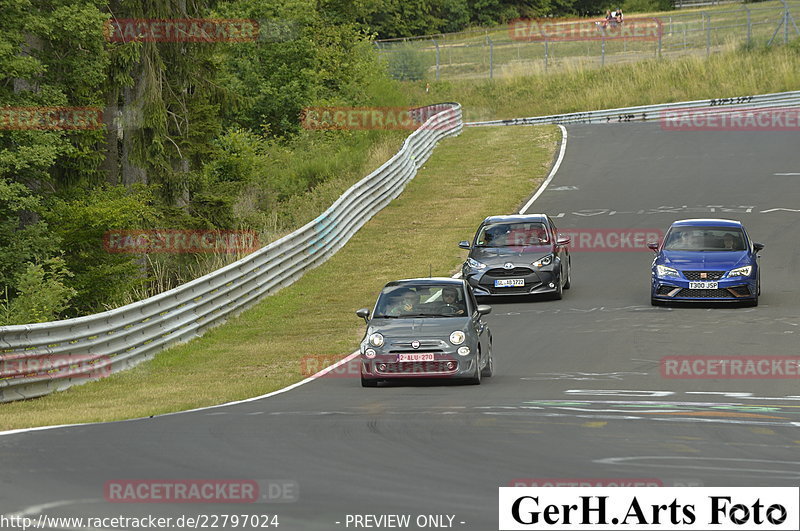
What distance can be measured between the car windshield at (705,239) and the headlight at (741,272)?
2.62 ft

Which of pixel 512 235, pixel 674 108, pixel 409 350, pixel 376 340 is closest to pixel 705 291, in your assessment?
pixel 512 235

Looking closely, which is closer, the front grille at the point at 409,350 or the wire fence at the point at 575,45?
the front grille at the point at 409,350

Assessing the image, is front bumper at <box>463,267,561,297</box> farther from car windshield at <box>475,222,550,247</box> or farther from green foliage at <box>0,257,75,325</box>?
green foliage at <box>0,257,75,325</box>

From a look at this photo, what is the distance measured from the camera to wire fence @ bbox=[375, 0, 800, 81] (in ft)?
243

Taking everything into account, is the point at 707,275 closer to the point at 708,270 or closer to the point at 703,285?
the point at 708,270

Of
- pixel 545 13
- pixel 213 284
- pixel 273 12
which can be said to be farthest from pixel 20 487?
pixel 545 13

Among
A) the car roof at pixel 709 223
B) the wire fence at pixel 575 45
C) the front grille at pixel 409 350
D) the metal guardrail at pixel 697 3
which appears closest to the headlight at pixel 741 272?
the car roof at pixel 709 223

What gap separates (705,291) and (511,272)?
3.74m

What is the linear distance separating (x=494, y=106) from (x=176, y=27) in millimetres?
38818

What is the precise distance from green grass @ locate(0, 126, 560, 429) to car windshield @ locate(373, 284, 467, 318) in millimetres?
1726

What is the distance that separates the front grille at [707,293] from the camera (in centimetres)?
2294

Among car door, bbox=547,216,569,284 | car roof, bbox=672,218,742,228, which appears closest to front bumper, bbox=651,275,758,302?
car roof, bbox=672,218,742,228

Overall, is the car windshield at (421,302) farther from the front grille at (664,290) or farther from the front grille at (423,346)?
the front grille at (664,290)

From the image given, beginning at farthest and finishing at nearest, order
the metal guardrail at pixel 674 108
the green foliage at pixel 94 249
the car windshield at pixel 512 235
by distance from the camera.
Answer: the metal guardrail at pixel 674 108 → the green foliage at pixel 94 249 → the car windshield at pixel 512 235
